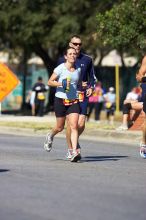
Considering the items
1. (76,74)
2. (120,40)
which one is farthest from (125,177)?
(120,40)

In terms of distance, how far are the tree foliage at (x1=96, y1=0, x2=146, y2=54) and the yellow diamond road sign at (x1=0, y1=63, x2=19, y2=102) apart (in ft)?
10.2

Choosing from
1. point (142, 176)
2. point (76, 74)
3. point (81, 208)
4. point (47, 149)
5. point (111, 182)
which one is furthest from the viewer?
point (47, 149)

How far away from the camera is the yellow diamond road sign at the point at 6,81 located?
26391 mm

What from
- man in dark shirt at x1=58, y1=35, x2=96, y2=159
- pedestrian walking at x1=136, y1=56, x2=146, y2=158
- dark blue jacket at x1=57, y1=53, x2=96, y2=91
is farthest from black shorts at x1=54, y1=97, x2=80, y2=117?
pedestrian walking at x1=136, y1=56, x2=146, y2=158

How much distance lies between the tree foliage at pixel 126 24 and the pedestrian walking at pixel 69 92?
12.4 metres

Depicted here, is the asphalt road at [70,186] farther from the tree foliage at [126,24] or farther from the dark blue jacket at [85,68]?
the tree foliage at [126,24]

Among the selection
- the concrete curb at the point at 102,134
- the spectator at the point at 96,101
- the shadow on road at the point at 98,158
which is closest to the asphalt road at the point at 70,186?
the shadow on road at the point at 98,158

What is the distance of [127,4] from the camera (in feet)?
84.7

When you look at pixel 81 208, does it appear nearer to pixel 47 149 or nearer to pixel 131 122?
pixel 47 149

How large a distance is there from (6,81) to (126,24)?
4.20 m

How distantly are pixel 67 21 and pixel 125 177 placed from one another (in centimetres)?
2805

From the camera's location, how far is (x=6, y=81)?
2658cm

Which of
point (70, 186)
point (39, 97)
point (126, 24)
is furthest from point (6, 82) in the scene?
point (70, 186)

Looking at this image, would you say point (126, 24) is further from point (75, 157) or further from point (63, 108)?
point (75, 157)
